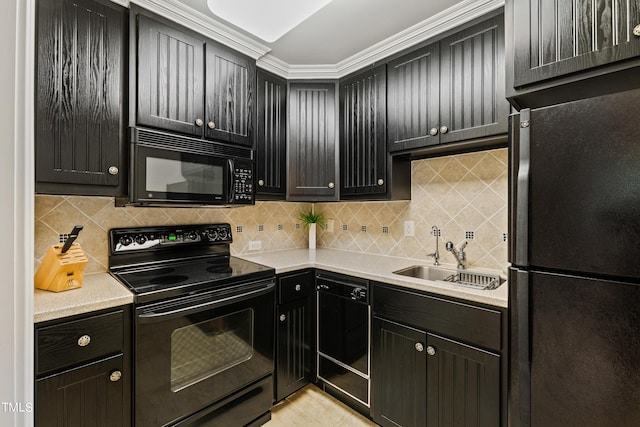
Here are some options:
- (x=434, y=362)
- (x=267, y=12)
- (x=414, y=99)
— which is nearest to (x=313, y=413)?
(x=434, y=362)

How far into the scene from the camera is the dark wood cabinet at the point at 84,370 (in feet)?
3.64

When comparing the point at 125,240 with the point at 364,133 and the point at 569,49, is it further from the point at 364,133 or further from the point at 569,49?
the point at 569,49

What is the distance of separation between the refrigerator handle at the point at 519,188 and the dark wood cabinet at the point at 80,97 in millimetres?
1772

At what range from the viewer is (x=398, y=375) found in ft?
5.44

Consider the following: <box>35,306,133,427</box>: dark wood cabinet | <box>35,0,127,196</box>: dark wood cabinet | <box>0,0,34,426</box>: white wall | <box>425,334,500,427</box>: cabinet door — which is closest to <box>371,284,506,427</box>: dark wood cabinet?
<box>425,334,500,427</box>: cabinet door

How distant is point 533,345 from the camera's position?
104 centimetres

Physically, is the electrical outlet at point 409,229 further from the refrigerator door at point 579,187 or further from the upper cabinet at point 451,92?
the refrigerator door at point 579,187

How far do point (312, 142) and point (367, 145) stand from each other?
0.45m

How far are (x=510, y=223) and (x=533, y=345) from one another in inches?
17.0

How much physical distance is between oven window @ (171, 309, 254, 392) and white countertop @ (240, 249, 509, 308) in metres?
0.41

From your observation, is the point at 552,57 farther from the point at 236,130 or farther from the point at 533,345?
the point at 236,130

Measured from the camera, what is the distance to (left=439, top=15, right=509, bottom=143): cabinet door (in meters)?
1.52

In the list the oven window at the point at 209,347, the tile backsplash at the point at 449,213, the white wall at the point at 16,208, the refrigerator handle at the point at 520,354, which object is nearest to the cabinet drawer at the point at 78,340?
the oven window at the point at 209,347

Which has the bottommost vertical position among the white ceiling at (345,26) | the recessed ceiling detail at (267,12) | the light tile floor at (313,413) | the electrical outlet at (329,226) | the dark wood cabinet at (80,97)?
the light tile floor at (313,413)
